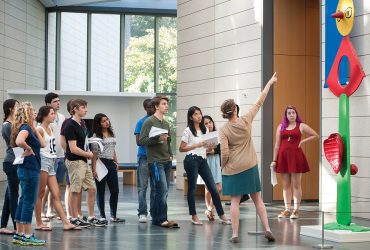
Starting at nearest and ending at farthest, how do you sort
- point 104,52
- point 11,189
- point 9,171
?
1. point 9,171
2. point 11,189
3. point 104,52

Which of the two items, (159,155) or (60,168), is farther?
(60,168)

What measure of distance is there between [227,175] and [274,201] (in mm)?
5918

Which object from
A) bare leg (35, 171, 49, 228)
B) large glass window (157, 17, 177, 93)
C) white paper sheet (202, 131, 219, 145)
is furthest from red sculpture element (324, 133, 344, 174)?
large glass window (157, 17, 177, 93)

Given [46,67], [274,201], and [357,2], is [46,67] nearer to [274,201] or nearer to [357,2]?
[274,201]

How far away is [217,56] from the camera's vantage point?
17.2 m

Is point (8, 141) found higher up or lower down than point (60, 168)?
higher up

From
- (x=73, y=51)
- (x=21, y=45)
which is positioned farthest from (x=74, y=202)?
(x=73, y=51)

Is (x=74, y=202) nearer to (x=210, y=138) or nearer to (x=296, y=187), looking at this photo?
(x=210, y=138)

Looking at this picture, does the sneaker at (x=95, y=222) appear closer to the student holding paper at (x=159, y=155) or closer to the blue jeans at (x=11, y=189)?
the student holding paper at (x=159, y=155)

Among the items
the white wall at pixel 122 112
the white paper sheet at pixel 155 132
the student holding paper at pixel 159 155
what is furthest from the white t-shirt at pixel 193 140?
the white wall at pixel 122 112

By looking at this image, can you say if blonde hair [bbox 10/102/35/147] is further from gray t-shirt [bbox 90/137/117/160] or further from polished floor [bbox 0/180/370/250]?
gray t-shirt [bbox 90/137/117/160]

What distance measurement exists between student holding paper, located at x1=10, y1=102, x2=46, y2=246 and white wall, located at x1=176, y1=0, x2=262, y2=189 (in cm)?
690

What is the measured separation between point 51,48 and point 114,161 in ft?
64.0

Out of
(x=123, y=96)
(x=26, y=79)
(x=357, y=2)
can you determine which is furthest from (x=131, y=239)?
(x=26, y=79)
